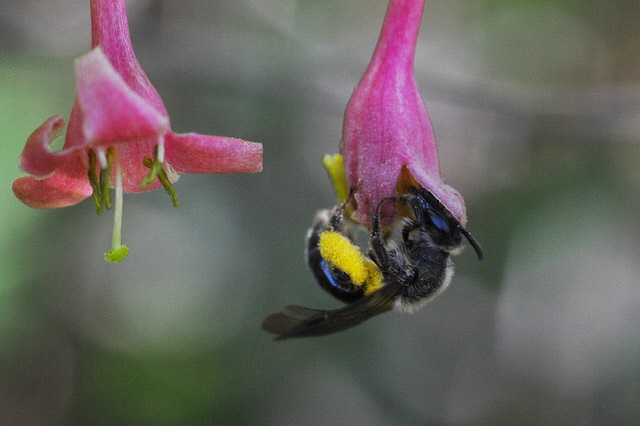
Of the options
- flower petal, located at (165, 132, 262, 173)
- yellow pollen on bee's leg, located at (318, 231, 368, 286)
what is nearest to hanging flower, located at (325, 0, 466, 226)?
yellow pollen on bee's leg, located at (318, 231, 368, 286)

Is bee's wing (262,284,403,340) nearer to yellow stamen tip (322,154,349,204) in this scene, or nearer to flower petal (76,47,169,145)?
yellow stamen tip (322,154,349,204)

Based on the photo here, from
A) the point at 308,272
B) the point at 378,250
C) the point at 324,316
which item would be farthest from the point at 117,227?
the point at 308,272

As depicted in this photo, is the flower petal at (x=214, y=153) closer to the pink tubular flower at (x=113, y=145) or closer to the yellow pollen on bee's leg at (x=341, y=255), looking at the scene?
the pink tubular flower at (x=113, y=145)

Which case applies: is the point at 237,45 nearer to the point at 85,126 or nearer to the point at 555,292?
the point at 555,292

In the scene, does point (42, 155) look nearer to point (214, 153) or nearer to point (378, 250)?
point (214, 153)

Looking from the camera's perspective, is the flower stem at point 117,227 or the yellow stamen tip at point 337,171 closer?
the flower stem at point 117,227

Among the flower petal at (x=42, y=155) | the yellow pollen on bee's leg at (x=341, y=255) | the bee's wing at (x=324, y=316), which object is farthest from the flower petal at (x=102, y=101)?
the yellow pollen on bee's leg at (x=341, y=255)

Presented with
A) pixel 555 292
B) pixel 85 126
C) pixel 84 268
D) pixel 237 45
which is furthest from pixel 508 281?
pixel 85 126
